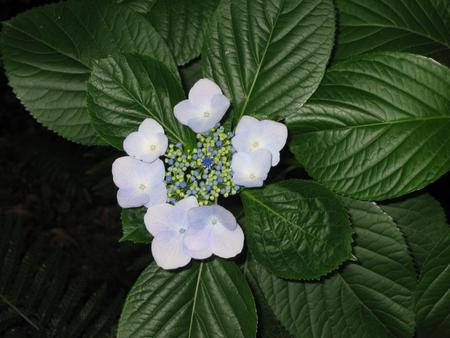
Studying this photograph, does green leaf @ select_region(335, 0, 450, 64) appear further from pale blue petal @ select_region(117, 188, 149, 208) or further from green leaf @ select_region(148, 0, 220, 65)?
pale blue petal @ select_region(117, 188, 149, 208)

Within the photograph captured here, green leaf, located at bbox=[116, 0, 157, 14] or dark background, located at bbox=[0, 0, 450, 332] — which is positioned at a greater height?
green leaf, located at bbox=[116, 0, 157, 14]

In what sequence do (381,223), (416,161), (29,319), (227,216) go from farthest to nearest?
(29,319)
(381,223)
(416,161)
(227,216)

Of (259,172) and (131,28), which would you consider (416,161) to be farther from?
(131,28)

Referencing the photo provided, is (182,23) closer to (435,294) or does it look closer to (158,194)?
(158,194)

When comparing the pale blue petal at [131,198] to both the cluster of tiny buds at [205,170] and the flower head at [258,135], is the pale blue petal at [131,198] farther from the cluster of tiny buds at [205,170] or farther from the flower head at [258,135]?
the flower head at [258,135]

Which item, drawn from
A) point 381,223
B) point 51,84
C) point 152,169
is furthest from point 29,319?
point 381,223

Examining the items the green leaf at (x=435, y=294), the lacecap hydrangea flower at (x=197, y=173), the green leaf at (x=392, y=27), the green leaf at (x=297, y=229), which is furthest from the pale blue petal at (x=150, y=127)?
the green leaf at (x=435, y=294)

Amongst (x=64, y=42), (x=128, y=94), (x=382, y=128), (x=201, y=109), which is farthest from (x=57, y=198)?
(x=382, y=128)

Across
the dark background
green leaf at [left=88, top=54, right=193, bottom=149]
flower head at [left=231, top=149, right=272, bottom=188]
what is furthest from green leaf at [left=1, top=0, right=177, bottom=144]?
the dark background
